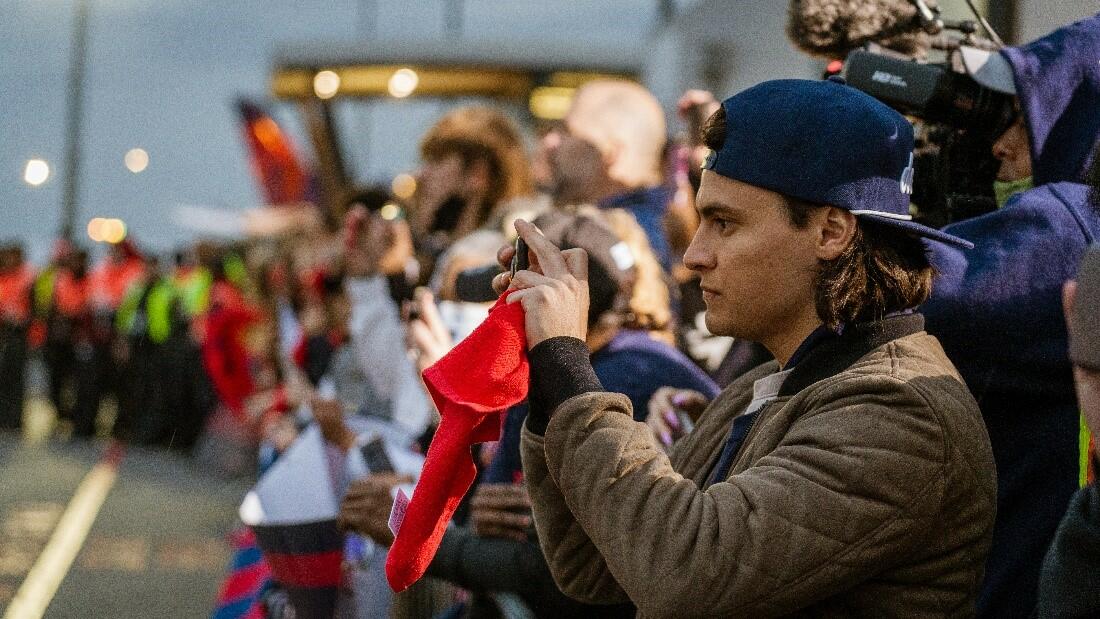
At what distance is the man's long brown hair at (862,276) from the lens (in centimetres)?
217

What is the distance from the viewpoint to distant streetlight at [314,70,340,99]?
12.8 metres

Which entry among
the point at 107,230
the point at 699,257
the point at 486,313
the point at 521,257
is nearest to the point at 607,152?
the point at 486,313

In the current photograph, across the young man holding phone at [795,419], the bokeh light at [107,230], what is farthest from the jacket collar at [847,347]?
the bokeh light at [107,230]

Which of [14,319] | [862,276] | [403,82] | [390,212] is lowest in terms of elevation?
[14,319]

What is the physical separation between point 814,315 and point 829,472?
396mm

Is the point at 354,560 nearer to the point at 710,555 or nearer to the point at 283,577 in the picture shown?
the point at 283,577

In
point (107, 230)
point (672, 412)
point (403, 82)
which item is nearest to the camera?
point (672, 412)

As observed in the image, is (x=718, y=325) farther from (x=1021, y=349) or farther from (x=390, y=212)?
(x=390, y=212)

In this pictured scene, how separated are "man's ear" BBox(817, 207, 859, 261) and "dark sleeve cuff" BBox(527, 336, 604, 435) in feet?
1.39

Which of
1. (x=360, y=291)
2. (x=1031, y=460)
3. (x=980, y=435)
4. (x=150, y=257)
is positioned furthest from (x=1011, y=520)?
(x=150, y=257)

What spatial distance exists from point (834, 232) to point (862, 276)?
9cm

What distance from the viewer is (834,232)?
219 centimetres

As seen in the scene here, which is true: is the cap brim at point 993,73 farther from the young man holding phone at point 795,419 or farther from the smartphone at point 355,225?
the smartphone at point 355,225

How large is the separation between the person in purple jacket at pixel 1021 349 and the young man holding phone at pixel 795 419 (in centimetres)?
24
